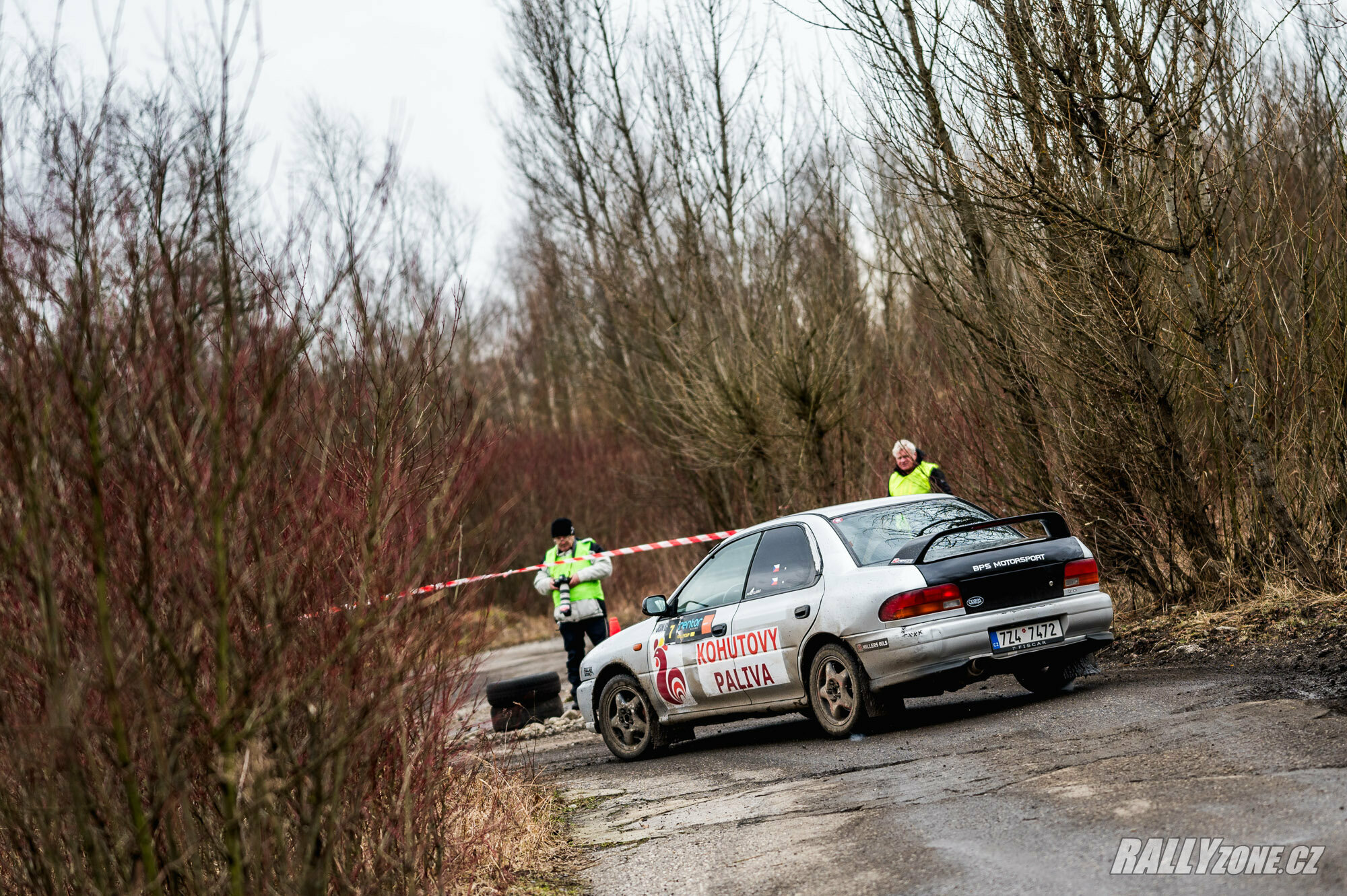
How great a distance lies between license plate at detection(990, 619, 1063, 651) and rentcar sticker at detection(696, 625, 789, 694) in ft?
4.86

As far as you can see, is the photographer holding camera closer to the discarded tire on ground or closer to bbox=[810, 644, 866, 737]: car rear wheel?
the discarded tire on ground

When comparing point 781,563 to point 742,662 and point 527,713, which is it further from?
point 527,713

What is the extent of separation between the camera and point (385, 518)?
5.21 m

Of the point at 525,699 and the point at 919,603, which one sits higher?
the point at 919,603

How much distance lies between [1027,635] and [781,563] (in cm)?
178

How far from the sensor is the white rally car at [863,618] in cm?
872

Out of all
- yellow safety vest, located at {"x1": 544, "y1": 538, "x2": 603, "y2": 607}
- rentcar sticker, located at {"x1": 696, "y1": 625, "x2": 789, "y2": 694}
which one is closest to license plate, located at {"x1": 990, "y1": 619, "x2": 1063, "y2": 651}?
rentcar sticker, located at {"x1": 696, "y1": 625, "x2": 789, "y2": 694}

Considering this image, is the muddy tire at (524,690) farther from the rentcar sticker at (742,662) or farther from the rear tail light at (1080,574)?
the rear tail light at (1080,574)

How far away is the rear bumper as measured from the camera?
862cm

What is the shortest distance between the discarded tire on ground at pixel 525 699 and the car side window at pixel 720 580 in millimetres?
3424

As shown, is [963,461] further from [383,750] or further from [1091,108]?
[383,750]

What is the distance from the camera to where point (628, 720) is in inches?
422

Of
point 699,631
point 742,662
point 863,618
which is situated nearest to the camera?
point 863,618

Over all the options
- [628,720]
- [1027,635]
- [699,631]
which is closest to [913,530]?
[1027,635]
